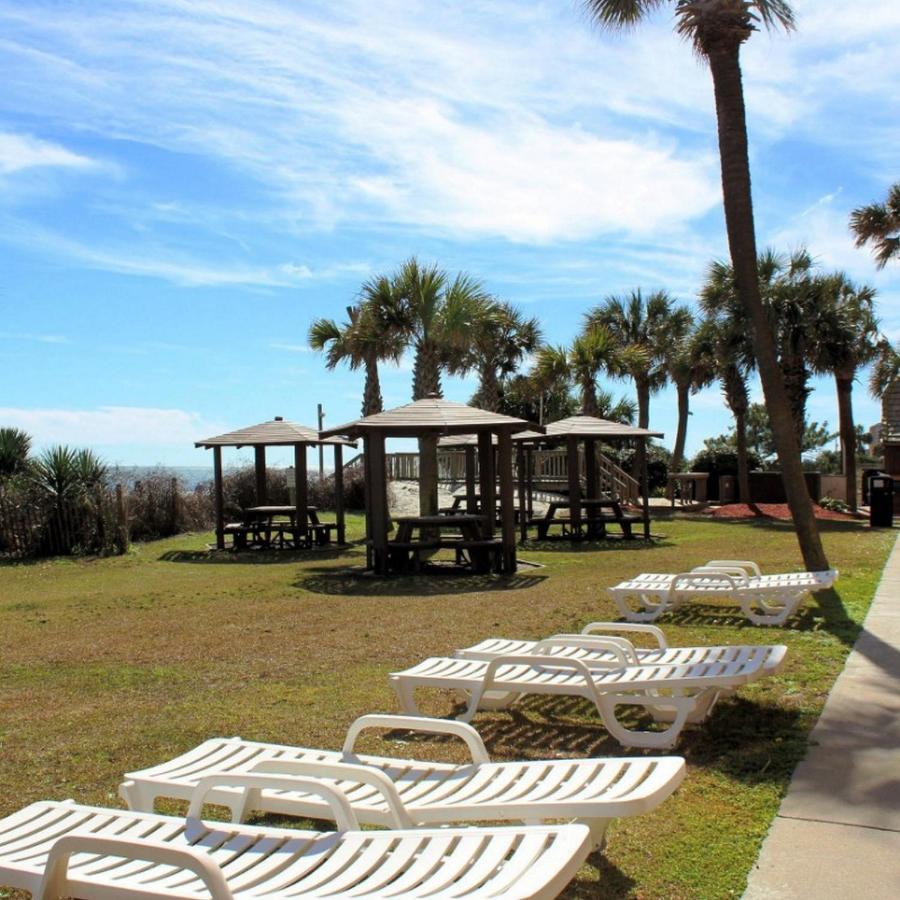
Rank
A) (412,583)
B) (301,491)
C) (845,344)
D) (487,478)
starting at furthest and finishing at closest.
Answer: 1. (845,344)
2. (301,491)
3. (487,478)
4. (412,583)

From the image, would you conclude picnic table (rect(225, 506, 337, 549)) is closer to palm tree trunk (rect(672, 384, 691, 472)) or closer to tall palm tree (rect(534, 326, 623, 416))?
tall palm tree (rect(534, 326, 623, 416))

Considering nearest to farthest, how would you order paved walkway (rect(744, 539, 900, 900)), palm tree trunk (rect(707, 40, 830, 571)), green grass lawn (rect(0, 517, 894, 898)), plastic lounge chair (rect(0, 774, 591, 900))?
plastic lounge chair (rect(0, 774, 591, 900)) → paved walkway (rect(744, 539, 900, 900)) → green grass lawn (rect(0, 517, 894, 898)) → palm tree trunk (rect(707, 40, 830, 571))

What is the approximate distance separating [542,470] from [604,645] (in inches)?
1038

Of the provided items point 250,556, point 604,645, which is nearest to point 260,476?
point 250,556

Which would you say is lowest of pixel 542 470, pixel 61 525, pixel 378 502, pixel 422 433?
pixel 61 525

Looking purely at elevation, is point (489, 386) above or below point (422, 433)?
above

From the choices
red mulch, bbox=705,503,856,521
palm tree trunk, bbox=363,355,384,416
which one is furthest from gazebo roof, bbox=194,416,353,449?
red mulch, bbox=705,503,856,521

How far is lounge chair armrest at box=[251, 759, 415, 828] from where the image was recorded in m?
3.32

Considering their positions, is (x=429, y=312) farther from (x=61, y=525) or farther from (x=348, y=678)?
(x=348, y=678)

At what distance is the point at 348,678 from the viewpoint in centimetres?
717

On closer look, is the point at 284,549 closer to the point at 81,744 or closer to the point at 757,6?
the point at 757,6

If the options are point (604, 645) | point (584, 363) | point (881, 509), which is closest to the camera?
point (604, 645)

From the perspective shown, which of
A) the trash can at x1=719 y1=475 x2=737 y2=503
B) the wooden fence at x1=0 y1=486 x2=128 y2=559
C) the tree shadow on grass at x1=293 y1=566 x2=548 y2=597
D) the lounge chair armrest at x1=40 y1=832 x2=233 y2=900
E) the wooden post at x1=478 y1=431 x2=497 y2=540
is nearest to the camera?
the lounge chair armrest at x1=40 y1=832 x2=233 y2=900

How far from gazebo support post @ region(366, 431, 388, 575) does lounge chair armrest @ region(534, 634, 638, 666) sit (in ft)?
28.6
